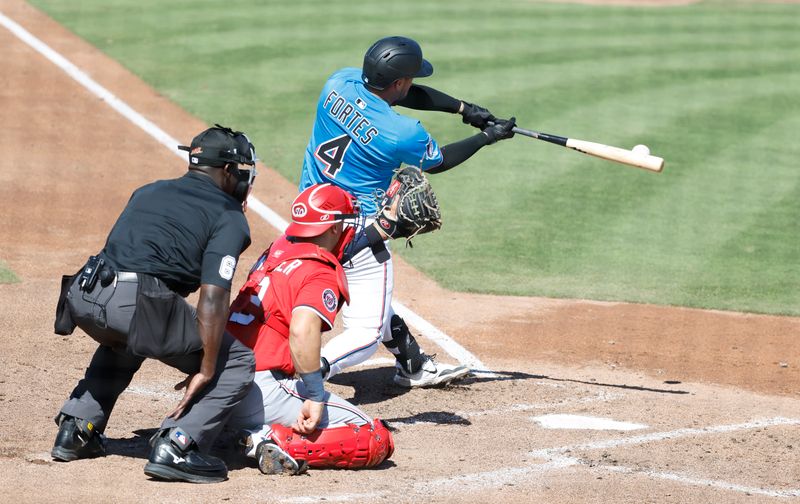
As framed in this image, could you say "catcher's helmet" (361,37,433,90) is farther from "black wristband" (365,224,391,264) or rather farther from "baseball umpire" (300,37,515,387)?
"black wristband" (365,224,391,264)

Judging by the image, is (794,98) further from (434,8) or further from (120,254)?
(120,254)

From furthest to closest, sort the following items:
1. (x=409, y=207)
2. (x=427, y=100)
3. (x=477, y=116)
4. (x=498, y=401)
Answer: (x=427, y=100) < (x=477, y=116) < (x=498, y=401) < (x=409, y=207)

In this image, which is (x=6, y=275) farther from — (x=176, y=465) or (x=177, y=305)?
(x=176, y=465)

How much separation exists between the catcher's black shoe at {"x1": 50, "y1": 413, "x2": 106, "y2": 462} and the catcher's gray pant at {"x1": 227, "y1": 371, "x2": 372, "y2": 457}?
0.65 meters

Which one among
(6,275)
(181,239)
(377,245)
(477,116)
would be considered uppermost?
(477,116)

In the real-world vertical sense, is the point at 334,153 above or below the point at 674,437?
above

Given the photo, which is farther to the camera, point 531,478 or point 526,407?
point 526,407

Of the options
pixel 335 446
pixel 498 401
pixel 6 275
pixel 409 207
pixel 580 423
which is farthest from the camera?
pixel 6 275

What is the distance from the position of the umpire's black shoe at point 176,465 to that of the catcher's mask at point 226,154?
1.17 metres

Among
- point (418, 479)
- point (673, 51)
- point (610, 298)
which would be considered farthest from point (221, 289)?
point (673, 51)

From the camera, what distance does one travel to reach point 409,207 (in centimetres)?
589

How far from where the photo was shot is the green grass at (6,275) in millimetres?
8242

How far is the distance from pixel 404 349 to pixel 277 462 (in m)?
1.79

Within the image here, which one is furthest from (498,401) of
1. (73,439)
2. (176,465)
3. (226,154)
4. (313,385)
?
(73,439)
